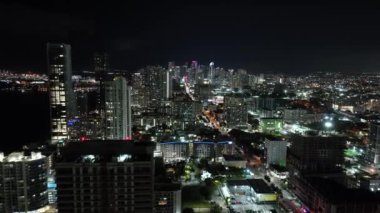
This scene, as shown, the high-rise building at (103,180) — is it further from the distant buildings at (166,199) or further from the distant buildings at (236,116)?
the distant buildings at (236,116)

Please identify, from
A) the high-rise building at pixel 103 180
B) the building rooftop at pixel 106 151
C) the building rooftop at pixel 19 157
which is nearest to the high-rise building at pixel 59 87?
the building rooftop at pixel 19 157

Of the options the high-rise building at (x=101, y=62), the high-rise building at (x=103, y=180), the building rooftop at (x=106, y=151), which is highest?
the high-rise building at (x=101, y=62)

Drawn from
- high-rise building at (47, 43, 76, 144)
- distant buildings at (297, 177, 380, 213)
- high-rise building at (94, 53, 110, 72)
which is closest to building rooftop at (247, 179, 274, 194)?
distant buildings at (297, 177, 380, 213)

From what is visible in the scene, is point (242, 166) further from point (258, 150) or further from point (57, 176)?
point (57, 176)

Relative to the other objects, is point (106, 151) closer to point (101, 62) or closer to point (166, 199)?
point (166, 199)

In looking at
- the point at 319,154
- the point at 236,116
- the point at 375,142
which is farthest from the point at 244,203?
the point at 236,116

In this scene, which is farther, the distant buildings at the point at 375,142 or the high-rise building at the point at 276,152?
the high-rise building at the point at 276,152
